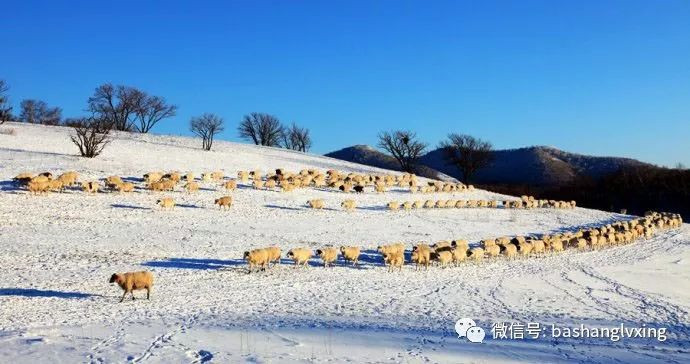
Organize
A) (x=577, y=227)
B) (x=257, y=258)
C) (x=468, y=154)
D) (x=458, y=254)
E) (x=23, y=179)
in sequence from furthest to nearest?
(x=468, y=154) < (x=577, y=227) < (x=23, y=179) < (x=458, y=254) < (x=257, y=258)

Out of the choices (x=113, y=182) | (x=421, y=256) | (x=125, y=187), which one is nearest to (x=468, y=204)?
(x=421, y=256)

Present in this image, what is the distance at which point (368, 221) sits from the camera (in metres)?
33.8

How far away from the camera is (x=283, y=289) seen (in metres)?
18.2

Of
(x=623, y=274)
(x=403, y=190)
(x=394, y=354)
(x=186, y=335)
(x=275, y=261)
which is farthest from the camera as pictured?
(x=403, y=190)

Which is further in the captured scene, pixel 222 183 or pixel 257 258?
pixel 222 183

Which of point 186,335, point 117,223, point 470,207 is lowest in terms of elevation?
point 186,335

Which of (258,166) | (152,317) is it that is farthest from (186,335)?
(258,166)

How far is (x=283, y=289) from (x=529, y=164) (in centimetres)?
10584

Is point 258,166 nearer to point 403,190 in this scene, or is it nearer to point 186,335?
point 403,190

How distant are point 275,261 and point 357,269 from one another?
10.5 ft

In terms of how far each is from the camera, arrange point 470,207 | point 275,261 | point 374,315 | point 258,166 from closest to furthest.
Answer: point 374,315 → point 275,261 → point 470,207 → point 258,166

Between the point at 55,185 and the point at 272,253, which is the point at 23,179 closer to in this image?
the point at 55,185

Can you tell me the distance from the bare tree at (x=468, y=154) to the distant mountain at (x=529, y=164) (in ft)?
26.4

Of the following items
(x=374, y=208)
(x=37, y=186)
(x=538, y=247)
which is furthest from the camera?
(x=374, y=208)
